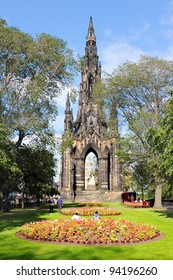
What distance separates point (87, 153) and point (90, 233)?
4998cm

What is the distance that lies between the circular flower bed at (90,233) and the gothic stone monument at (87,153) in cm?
3837

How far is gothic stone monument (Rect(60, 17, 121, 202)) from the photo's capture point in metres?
56.9

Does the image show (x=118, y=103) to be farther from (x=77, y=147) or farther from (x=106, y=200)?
(x=77, y=147)

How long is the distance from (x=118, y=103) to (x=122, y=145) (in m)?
6.15

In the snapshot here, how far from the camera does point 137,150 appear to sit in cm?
3684

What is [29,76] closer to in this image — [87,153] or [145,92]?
[145,92]

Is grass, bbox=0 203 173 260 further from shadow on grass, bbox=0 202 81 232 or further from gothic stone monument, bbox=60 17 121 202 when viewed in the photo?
gothic stone monument, bbox=60 17 121 202

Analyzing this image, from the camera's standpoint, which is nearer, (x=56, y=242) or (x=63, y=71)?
(x=56, y=242)

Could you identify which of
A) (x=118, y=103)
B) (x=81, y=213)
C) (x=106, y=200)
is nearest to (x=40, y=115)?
(x=81, y=213)

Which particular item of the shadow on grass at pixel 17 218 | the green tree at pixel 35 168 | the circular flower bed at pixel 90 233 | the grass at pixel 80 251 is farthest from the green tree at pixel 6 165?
the grass at pixel 80 251

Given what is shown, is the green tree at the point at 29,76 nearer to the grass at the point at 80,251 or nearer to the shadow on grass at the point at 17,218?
the shadow on grass at the point at 17,218

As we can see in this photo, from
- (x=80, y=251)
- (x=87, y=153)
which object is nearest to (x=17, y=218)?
(x=80, y=251)

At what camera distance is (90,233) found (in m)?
14.2

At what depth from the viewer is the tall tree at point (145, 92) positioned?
118 ft
